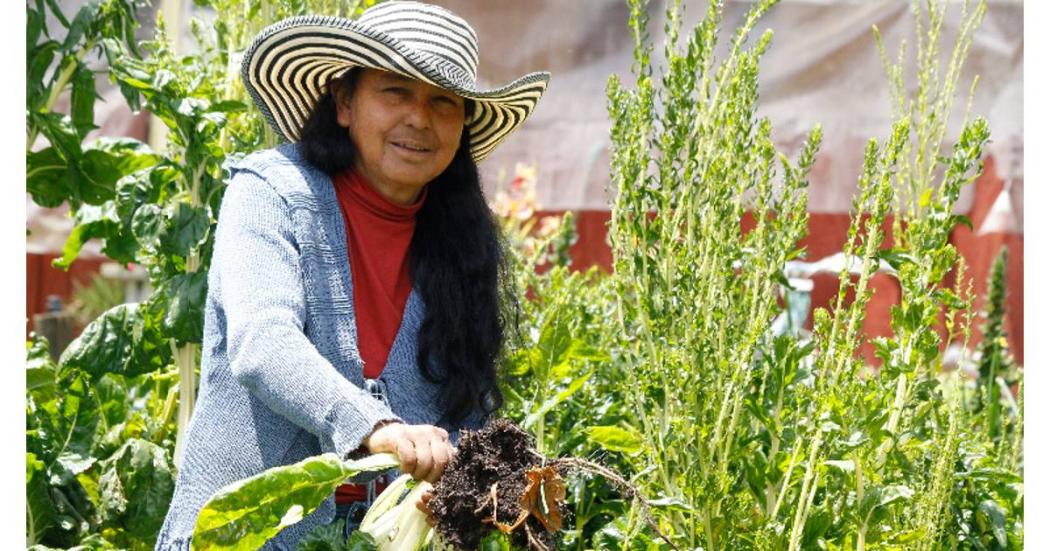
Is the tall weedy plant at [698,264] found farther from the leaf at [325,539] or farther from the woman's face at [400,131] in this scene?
the leaf at [325,539]

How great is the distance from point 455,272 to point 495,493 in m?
0.67

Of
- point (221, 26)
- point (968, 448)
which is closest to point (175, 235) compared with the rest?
point (221, 26)

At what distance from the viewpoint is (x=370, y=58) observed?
203 cm

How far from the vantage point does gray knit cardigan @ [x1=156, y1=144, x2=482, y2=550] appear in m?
1.82

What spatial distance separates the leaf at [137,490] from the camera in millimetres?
2736

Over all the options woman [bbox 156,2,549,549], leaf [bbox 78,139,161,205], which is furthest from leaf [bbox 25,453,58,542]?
woman [bbox 156,2,549,549]

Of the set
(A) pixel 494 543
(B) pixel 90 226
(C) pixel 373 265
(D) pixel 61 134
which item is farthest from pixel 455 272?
(D) pixel 61 134

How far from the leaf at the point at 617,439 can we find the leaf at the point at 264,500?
718 millimetres

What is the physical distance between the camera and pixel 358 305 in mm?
2029

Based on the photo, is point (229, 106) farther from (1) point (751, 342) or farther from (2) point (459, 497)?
(2) point (459, 497)

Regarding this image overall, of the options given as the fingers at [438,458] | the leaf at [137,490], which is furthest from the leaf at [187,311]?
the fingers at [438,458]

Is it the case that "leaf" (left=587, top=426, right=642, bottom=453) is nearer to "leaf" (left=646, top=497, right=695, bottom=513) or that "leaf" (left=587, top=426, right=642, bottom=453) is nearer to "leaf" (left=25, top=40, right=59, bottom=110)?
"leaf" (left=646, top=497, right=695, bottom=513)

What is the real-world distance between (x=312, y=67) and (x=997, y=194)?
486 cm
